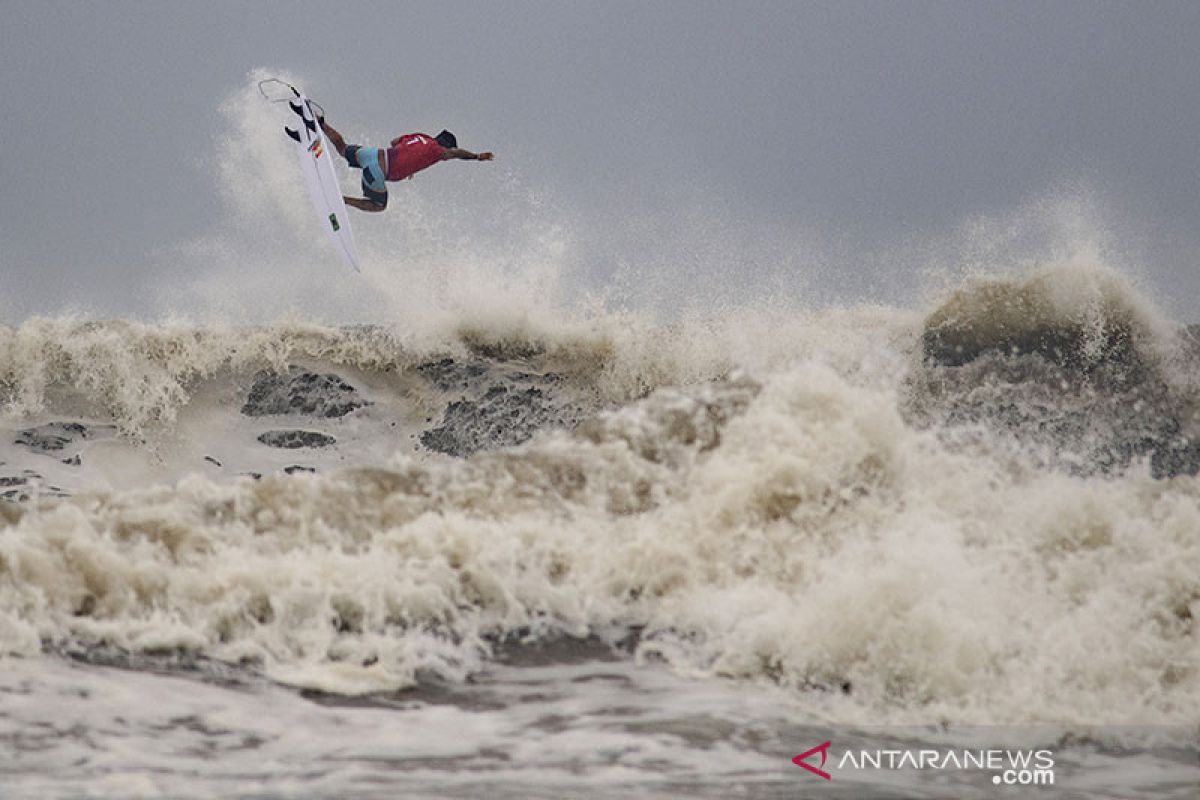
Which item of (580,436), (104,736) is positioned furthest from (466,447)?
(104,736)

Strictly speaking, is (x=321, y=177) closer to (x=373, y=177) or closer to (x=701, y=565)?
(x=373, y=177)

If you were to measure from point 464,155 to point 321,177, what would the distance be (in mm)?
1227

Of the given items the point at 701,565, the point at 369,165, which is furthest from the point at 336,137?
the point at 701,565

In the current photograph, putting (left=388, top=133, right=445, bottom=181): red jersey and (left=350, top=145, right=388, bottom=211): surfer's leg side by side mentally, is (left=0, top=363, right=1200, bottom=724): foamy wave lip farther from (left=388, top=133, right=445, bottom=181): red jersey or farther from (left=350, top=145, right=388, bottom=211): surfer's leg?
(left=350, top=145, right=388, bottom=211): surfer's leg

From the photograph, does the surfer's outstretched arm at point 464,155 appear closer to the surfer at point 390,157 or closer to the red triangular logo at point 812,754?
the surfer at point 390,157

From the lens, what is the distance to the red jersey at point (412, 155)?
9.84 m

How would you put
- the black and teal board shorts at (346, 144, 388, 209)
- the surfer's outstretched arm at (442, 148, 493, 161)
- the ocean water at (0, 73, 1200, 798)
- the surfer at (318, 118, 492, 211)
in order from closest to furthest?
the ocean water at (0, 73, 1200, 798) → the surfer's outstretched arm at (442, 148, 493, 161) → the surfer at (318, 118, 492, 211) → the black and teal board shorts at (346, 144, 388, 209)

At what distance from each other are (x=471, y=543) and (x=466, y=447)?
551cm

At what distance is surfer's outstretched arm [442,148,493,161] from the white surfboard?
98 centimetres

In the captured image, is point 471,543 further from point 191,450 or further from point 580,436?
point 191,450

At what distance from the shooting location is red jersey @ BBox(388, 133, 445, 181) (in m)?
9.84

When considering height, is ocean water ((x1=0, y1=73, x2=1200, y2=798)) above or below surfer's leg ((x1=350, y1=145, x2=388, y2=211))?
below

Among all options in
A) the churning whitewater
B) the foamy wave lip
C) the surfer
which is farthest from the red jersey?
the foamy wave lip

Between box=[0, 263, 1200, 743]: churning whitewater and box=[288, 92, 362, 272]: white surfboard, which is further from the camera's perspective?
box=[288, 92, 362, 272]: white surfboard
